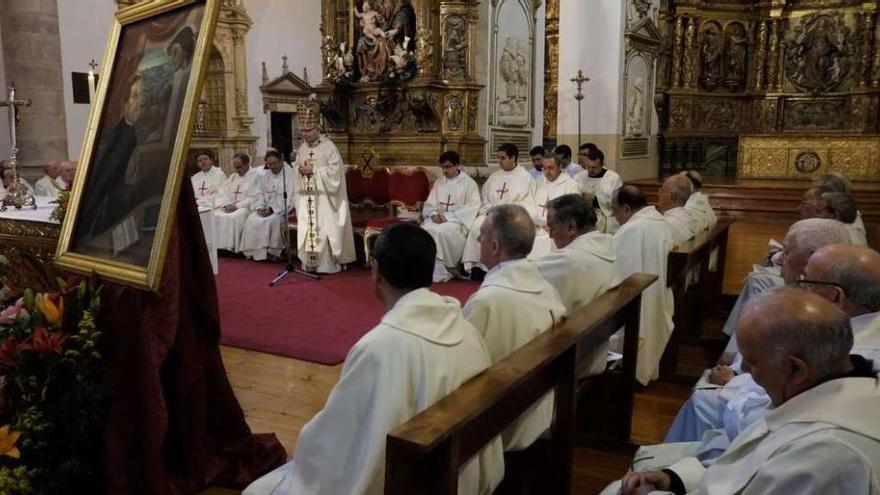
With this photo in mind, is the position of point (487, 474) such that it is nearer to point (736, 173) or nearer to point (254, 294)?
point (254, 294)

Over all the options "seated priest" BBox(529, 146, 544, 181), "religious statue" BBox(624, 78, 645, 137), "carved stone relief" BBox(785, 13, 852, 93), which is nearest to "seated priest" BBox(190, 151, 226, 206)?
"seated priest" BBox(529, 146, 544, 181)

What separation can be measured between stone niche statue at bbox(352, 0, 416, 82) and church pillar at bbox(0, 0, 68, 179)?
13.4 feet

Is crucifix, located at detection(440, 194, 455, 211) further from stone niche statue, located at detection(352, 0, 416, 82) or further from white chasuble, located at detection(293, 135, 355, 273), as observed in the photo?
stone niche statue, located at detection(352, 0, 416, 82)

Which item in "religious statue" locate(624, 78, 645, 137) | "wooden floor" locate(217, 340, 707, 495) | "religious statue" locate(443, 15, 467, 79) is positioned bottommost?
"wooden floor" locate(217, 340, 707, 495)

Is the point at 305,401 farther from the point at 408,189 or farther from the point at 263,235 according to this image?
the point at 263,235

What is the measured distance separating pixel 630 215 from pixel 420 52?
17.5 ft

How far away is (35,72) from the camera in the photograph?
916 cm

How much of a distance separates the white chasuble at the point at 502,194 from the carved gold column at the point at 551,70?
15.7 feet

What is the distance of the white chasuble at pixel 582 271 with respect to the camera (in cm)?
360

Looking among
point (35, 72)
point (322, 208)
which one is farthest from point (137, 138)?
point (35, 72)

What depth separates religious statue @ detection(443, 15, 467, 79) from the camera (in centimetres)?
917

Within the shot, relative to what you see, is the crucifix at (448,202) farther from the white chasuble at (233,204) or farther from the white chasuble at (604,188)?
the white chasuble at (233,204)

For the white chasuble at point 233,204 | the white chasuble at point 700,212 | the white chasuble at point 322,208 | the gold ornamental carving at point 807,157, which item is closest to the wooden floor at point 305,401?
the white chasuble at point 700,212

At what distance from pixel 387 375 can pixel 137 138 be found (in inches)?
63.8
